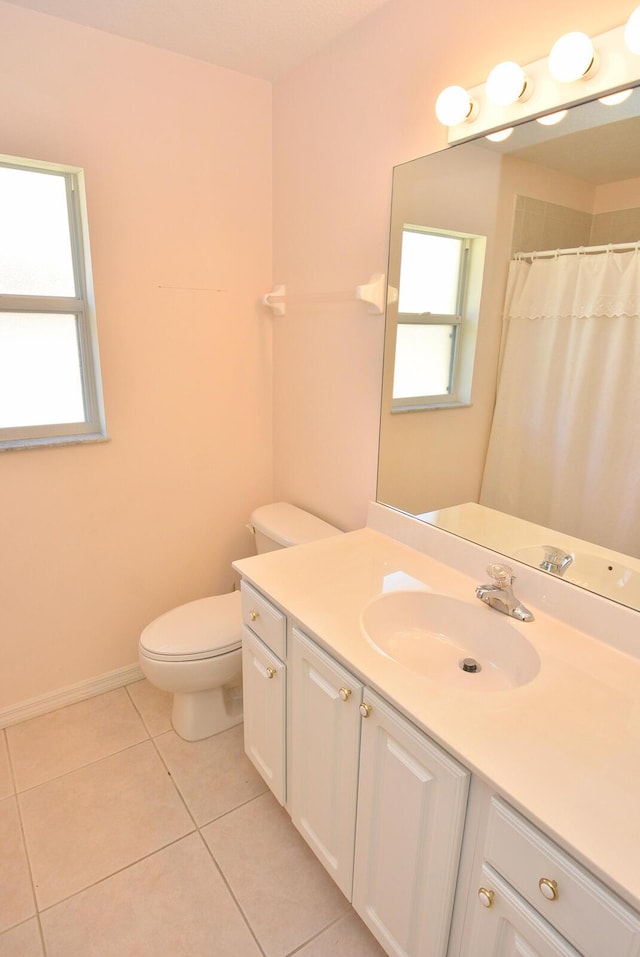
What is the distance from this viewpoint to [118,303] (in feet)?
6.30

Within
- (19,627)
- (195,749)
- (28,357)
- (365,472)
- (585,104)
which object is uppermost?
(585,104)

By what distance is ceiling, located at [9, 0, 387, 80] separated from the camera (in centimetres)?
154

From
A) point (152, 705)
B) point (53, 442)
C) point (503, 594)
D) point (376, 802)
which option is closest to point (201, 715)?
point (152, 705)

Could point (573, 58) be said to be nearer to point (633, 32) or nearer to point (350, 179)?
point (633, 32)

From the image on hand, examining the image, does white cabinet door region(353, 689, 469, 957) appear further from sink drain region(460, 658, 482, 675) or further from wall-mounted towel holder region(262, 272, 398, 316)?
wall-mounted towel holder region(262, 272, 398, 316)

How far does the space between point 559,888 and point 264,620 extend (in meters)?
0.89

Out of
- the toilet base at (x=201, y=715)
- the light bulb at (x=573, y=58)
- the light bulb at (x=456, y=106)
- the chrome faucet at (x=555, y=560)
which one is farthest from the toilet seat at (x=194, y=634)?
the light bulb at (x=573, y=58)

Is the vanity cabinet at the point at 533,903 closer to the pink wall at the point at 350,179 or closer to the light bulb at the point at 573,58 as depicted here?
the pink wall at the point at 350,179

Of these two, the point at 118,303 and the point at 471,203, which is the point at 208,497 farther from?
the point at 471,203

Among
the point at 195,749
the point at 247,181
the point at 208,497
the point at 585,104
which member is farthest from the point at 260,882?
the point at 247,181

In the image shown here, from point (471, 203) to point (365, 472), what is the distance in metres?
0.91

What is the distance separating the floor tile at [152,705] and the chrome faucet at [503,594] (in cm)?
145

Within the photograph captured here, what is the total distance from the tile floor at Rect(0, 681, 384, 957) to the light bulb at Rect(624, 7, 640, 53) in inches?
82.4

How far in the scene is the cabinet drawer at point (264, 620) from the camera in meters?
1.38
